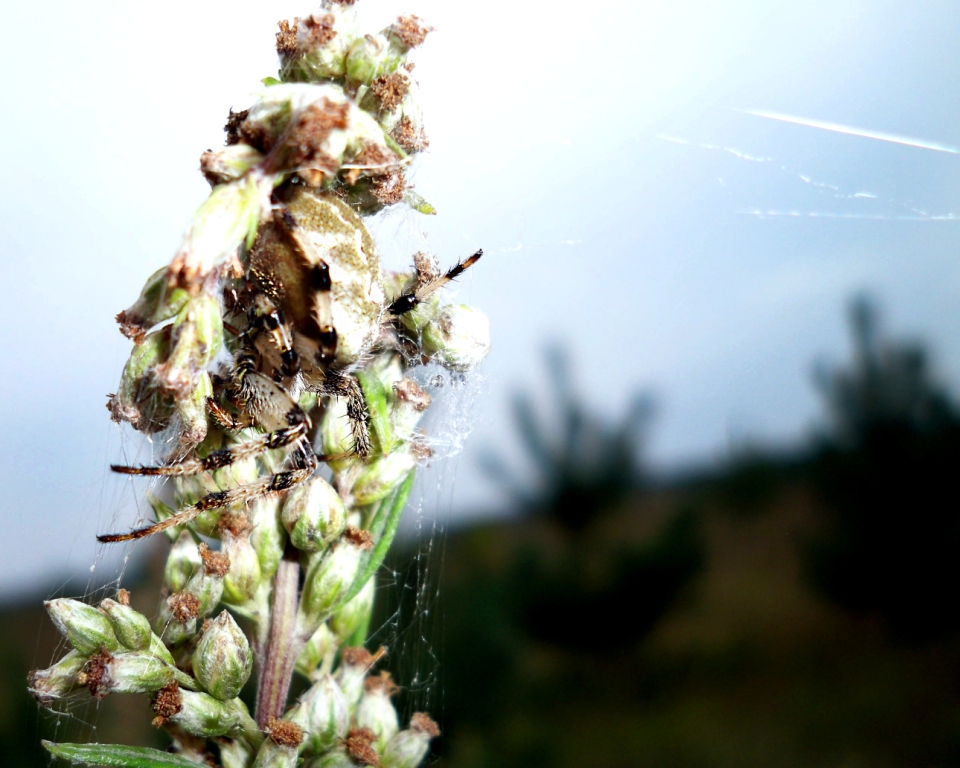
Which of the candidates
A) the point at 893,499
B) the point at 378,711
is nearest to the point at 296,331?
the point at 378,711

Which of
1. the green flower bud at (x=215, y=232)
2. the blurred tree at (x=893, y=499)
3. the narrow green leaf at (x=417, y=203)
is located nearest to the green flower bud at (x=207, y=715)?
the green flower bud at (x=215, y=232)

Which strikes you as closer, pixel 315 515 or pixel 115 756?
pixel 115 756

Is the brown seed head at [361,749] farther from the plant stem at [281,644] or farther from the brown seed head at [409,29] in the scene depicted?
the brown seed head at [409,29]

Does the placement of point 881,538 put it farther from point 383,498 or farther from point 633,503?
point 383,498

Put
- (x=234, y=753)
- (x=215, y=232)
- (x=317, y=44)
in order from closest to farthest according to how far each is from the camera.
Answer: (x=215, y=232), (x=317, y=44), (x=234, y=753)

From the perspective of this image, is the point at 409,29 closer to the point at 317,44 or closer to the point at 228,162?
the point at 317,44

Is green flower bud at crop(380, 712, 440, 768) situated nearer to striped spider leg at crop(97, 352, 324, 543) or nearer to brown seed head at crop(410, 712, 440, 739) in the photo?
brown seed head at crop(410, 712, 440, 739)

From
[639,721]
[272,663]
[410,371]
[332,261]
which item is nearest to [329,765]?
[272,663]
